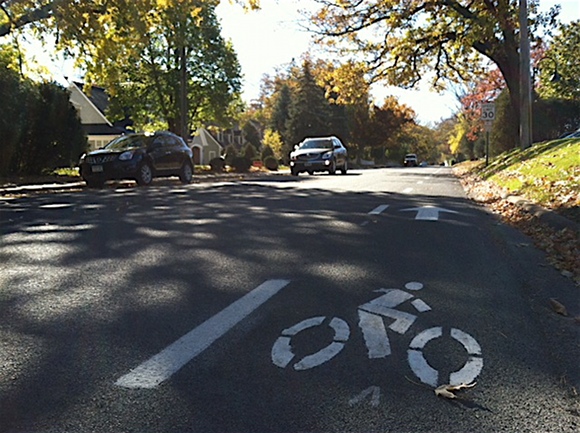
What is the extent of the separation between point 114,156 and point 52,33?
727 cm

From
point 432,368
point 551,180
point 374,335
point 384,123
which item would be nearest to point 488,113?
point 551,180

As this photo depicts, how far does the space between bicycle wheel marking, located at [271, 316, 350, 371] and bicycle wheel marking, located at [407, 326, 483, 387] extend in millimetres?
449

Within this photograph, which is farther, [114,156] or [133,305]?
[114,156]

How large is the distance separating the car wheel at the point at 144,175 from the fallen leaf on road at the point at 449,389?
52.0 feet

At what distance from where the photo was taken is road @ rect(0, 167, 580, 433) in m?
3.09

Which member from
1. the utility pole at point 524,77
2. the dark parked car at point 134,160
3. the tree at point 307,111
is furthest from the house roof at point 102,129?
the utility pole at point 524,77

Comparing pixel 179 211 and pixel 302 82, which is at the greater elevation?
pixel 302 82

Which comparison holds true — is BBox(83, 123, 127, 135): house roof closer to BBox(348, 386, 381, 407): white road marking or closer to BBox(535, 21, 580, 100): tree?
BBox(535, 21, 580, 100): tree

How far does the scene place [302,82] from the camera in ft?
226

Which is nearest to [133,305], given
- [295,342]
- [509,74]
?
[295,342]

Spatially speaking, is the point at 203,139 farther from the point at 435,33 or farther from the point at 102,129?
the point at 435,33

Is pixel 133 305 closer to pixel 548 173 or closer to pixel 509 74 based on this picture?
pixel 548 173

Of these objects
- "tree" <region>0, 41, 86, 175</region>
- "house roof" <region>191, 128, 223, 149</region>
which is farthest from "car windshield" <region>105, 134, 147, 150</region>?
"house roof" <region>191, 128, 223, 149</region>

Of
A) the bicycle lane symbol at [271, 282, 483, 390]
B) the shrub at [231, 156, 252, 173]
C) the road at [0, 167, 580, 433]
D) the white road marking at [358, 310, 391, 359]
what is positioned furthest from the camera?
the shrub at [231, 156, 252, 173]
